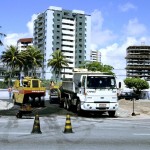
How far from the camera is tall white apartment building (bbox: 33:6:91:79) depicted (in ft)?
525

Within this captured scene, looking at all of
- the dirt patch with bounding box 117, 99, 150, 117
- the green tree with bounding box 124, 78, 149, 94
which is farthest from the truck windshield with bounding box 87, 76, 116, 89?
the green tree with bounding box 124, 78, 149, 94

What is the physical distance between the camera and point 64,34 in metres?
164

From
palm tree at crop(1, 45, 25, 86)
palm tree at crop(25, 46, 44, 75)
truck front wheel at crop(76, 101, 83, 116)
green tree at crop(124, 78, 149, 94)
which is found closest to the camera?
truck front wheel at crop(76, 101, 83, 116)

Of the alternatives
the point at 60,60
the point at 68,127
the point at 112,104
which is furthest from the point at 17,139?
the point at 60,60

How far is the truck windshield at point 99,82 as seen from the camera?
25734 mm

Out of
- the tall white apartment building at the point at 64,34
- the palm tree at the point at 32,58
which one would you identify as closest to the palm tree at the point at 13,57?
the palm tree at the point at 32,58

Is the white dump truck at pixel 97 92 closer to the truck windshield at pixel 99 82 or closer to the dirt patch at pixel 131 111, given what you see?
the truck windshield at pixel 99 82

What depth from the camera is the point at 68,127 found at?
15219 mm

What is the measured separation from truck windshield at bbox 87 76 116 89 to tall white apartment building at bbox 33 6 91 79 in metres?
128

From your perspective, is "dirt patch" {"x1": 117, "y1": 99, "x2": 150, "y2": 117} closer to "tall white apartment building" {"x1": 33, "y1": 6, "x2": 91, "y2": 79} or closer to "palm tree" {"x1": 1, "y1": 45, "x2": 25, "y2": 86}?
"palm tree" {"x1": 1, "y1": 45, "x2": 25, "y2": 86}

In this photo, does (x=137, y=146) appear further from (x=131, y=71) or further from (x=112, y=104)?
(x=131, y=71)

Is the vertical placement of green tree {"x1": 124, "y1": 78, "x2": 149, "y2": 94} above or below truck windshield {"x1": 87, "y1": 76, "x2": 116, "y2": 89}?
above

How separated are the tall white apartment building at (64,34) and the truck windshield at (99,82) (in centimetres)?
12806

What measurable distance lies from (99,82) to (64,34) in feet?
458
